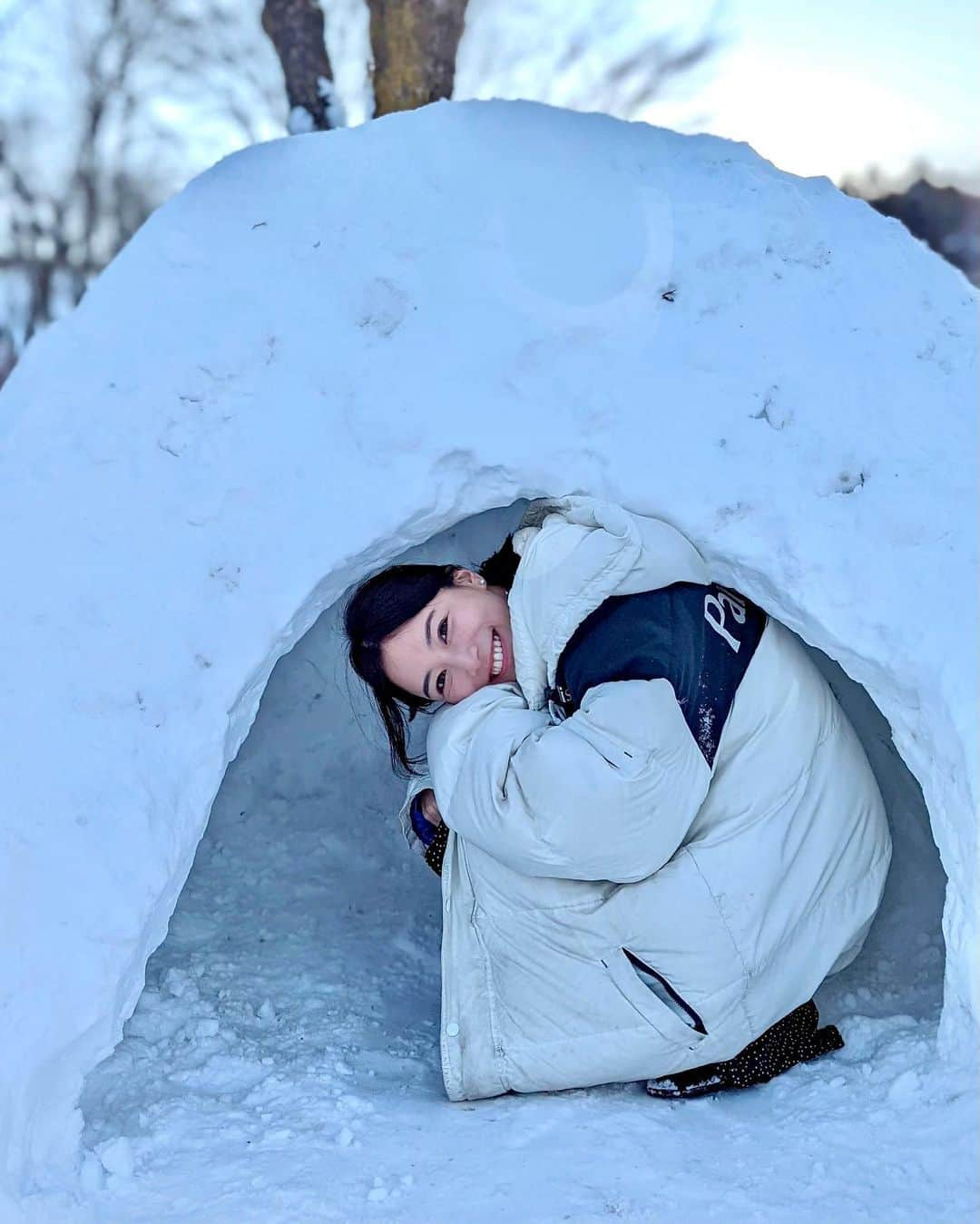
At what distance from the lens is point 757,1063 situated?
1.81 m

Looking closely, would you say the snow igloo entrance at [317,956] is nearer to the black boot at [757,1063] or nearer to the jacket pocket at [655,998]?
the black boot at [757,1063]

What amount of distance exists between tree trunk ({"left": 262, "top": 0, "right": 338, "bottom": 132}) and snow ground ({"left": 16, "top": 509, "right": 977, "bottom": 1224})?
1472 mm

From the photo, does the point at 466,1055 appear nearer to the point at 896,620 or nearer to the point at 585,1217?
the point at 585,1217

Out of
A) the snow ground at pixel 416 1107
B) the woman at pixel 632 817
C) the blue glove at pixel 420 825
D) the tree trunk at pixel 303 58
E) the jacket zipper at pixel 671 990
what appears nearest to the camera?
the snow ground at pixel 416 1107

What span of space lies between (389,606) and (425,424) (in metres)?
0.34

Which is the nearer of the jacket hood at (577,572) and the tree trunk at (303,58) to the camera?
the jacket hood at (577,572)

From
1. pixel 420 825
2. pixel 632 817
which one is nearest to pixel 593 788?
pixel 632 817

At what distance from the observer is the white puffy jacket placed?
1615 mm

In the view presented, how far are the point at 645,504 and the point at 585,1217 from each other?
1.07 metres

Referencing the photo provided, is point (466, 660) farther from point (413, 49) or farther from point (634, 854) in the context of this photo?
point (413, 49)

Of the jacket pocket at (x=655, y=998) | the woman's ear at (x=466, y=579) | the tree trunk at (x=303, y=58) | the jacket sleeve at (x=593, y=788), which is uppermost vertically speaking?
the tree trunk at (x=303, y=58)

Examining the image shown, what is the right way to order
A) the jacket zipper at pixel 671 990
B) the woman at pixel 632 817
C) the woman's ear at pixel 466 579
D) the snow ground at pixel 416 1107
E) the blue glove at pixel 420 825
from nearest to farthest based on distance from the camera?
the snow ground at pixel 416 1107
the woman at pixel 632 817
the jacket zipper at pixel 671 990
the woman's ear at pixel 466 579
the blue glove at pixel 420 825

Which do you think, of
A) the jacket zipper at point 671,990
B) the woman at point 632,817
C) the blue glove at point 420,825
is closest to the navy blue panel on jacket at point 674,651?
the woman at point 632,817

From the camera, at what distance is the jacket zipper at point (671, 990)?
1719 mm
